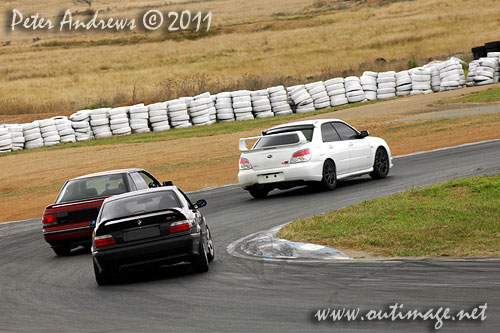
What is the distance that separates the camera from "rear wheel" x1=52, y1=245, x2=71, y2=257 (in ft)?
46.6

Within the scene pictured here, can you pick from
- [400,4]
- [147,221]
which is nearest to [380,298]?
[147,221]

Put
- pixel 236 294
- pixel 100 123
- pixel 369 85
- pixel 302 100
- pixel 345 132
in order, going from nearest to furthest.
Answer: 1. pixel 236 294
2. pixel 345 132
3. pixel 100 123
4. pixel 302 100
5. pixel 369 85

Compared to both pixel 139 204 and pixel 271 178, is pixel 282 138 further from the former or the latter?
pixel 139 204

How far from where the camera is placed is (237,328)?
296 inches

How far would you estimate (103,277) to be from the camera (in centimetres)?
1064

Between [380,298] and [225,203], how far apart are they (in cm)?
1101

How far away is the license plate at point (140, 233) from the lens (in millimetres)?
10398

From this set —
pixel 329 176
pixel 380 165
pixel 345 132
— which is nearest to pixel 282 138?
pixel 329 176

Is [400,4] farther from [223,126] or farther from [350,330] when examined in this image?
[350,330]

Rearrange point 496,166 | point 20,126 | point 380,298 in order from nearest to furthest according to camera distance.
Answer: point 380,298
point 496,166
point 20,126

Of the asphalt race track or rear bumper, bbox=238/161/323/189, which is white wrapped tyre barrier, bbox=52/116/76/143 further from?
the asphalt race track

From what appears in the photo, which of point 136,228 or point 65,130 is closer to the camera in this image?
point 136,228

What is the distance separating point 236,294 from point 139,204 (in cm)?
268

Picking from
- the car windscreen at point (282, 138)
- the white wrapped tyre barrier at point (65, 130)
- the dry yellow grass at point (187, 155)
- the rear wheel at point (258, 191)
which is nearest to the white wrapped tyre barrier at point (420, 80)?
the dry yellow grass at point (187, 155)
